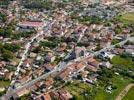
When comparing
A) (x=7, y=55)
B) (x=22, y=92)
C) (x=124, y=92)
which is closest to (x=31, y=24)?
(x=7, y=55)

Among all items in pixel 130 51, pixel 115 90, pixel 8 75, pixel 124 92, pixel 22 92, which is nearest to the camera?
pixel 22 92

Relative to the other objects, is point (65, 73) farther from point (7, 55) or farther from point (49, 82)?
point (7, 55)

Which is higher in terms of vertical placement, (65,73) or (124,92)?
(65,73)

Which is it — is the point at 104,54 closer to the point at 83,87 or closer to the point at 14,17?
the point at 83,87

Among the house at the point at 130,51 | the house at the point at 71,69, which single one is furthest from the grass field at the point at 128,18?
the house at the point at 71,69

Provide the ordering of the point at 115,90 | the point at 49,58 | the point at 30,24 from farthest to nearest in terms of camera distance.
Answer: the point at 30,24 < the point at 49,58 < the point at 115,90

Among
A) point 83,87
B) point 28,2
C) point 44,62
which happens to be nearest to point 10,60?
point 44,62
